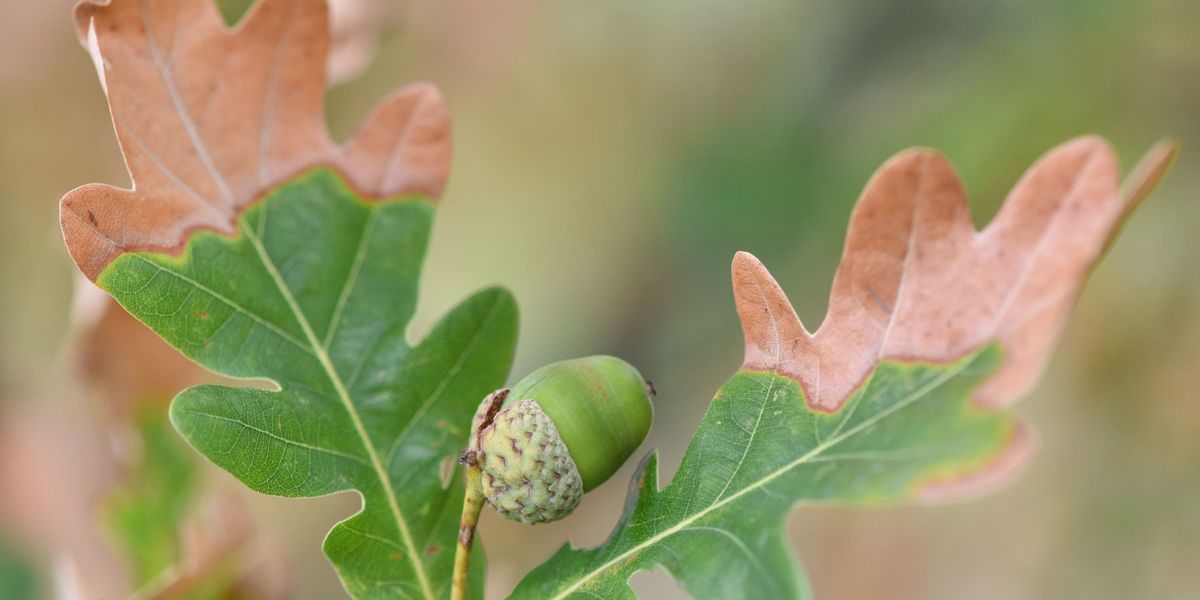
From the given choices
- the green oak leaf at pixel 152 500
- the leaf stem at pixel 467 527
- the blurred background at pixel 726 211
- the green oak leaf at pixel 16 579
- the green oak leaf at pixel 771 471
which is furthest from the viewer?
the green oak leaf at pixel 16 579

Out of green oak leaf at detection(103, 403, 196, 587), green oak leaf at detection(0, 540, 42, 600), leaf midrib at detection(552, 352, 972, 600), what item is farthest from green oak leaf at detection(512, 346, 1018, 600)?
green oak leaf at detection(0, 540, 42, 600)

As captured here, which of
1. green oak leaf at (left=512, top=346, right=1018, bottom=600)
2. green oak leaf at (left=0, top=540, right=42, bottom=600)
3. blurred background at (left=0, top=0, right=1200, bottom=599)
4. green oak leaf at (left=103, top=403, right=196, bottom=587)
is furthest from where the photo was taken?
green oak leaf at (left=0, top=540, right=42, bottom=600)

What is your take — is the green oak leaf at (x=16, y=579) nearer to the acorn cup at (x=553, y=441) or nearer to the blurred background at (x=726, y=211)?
the blurred background at (x=726, y=211)

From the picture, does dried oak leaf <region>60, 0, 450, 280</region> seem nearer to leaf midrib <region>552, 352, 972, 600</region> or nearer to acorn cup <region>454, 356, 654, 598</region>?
acorn cup <region>454, 356, 654, 598</region>

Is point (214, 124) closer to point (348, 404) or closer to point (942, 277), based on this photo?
point (348, 404)

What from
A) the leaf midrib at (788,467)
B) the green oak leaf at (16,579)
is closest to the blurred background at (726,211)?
the green oak leaf at (16,579)

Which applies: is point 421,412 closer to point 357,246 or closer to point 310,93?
point 357,246

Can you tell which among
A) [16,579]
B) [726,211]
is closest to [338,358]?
[726,211]
